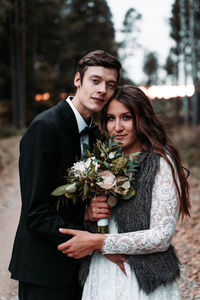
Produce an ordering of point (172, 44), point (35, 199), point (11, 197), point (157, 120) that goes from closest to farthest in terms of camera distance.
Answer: point (35, 199) → point (157, 120) → point (11, 197) → point (172, 44)

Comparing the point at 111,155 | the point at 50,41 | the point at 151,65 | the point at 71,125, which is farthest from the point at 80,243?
the point at 151,65

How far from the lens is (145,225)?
235cm

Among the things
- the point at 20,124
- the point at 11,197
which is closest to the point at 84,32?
the point at 20,124

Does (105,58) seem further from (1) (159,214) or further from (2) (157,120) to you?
(1) (159,214)

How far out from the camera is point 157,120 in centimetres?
272

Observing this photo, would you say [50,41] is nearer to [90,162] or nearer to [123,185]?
[90,162]

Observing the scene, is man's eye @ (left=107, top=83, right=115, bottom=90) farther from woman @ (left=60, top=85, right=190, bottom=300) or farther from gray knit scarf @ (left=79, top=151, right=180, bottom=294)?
gray knit scarf @ (left=79, top=151, right=180, bottom=294)

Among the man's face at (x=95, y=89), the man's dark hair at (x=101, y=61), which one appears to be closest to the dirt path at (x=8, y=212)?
the man's face at (x=95, y=89)

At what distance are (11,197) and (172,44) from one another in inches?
886

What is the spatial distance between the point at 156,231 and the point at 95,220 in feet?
1.60

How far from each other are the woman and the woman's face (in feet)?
0.53

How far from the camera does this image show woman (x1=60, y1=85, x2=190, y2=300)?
226 centimetres

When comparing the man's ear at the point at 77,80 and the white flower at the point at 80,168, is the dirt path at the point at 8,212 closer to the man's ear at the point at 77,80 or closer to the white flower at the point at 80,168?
the white flower at the point at 80,168

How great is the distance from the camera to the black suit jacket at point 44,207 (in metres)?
2.25
